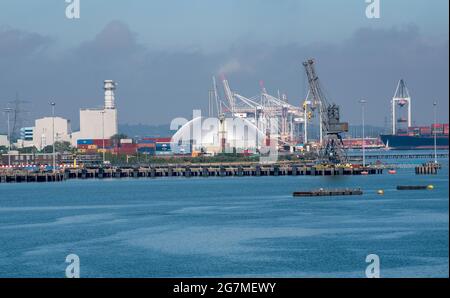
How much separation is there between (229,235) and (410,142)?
5694 inches

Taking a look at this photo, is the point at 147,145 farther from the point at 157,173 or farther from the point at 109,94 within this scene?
the point at 157,173

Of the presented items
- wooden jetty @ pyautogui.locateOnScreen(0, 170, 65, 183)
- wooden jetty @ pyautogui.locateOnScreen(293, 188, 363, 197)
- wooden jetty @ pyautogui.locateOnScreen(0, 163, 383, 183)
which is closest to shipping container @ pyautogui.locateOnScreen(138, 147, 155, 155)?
wooden jetty @ pyautogui.locateOnScreen(0, 163, 383, 183)

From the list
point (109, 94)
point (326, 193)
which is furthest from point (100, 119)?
point (326, 193)

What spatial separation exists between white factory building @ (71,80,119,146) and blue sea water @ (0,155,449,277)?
3412 inches

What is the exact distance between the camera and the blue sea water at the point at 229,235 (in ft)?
78.4

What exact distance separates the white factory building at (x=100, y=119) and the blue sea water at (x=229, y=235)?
284 feet

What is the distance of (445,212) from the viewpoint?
126 ft

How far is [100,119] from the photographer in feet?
463

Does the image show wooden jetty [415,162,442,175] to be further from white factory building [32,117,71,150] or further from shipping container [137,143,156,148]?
white factory building [32,117,71,150]

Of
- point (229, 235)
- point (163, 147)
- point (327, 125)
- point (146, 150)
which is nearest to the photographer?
point (229, 235)

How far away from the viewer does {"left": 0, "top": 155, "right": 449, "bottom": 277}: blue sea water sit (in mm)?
23906

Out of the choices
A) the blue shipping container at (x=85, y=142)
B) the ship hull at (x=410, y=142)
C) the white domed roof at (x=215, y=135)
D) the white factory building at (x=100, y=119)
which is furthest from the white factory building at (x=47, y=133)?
the ship hull at (x=410, y=142)

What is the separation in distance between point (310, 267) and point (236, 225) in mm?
11498

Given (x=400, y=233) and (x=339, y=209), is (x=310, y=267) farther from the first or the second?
(x=339, y=209)
